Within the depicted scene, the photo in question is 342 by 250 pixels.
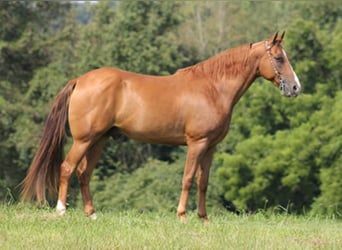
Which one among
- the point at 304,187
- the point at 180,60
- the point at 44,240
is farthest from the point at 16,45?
the point at 44,240

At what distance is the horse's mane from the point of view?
382 inches

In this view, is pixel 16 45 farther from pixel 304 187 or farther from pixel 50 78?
pixel 304 187

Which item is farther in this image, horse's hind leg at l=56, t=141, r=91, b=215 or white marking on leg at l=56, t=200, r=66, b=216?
horse's hind leg at l=56, t=141, r=91, b=215

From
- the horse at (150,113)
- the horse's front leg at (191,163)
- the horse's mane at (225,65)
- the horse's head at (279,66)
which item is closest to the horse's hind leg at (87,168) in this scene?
the horse at (150,113)

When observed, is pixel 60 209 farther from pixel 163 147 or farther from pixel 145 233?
pixel 163 147

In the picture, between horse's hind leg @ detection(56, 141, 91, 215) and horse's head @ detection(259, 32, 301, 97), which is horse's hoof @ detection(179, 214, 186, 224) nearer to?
horse's hind leg @ detection(56, 141, 91, 215)

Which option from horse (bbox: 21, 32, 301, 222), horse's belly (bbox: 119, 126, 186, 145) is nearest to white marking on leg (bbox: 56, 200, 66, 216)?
horse (bbox: 21, 32, 301, 222)

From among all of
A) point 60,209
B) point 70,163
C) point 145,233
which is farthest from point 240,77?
point 145,233

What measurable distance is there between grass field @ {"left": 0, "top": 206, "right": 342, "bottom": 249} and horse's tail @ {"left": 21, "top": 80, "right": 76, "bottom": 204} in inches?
11.4

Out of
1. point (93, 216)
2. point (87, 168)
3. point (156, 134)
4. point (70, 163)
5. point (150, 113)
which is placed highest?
point (150, 113)

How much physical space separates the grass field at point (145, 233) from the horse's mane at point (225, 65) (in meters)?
1.83

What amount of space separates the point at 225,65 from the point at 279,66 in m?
0.67

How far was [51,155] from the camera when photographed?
9.46 m

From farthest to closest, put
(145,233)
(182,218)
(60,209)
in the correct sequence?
1. (182,218)
2. (60,209)
3. (145,233)
